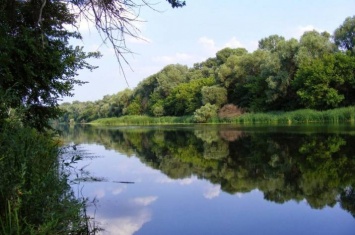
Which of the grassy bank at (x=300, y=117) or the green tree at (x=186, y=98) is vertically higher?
the green tree at (x=186, y=98)

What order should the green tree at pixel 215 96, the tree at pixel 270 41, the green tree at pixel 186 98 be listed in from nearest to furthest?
the green tree at pixel 215 96 < the green tree at pixel 186 98 < the tree at pixel 270 41

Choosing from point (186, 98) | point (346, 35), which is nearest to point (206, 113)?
point (186, 98)

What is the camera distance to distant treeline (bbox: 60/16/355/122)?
133 ft

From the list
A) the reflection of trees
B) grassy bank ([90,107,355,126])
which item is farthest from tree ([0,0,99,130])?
grassy bank ([90,107,355,126])

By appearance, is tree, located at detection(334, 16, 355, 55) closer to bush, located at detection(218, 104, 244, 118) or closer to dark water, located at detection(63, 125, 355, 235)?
bush, located at detection(218, 104, 244, 118)

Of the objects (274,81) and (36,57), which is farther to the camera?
(274,81)

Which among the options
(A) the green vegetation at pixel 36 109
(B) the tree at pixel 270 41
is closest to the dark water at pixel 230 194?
(A) the green vegetation at pixel 36 109

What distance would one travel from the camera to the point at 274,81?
45.3m

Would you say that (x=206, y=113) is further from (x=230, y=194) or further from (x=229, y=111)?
(x=230, y=194)

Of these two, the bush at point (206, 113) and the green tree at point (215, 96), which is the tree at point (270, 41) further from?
the bush at point (206, 113)

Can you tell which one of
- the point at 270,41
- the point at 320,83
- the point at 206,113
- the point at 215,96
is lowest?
the point at 206,113

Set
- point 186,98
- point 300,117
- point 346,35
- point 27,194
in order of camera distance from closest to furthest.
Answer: point 27,194 → point 300,117 → point 346,35 → point 186,98

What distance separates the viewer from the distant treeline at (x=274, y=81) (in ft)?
133

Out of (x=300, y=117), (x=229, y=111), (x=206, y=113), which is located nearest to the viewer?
(x=300, y=117)
